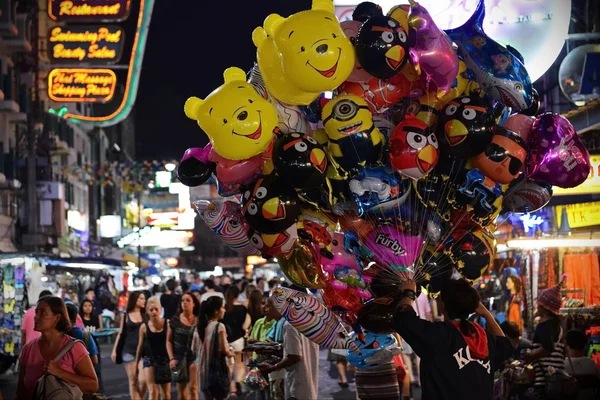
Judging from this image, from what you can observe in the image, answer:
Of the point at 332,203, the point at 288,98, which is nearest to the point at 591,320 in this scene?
the point at 332,203

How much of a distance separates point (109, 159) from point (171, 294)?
4245 centimetres

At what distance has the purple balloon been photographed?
680 cm

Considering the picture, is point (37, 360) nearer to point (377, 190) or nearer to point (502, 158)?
point (377, 190)

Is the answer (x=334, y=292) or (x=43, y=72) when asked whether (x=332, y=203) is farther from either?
(x=43, y=72)

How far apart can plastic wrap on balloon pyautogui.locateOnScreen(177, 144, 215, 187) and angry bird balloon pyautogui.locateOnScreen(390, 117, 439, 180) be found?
5.07ft

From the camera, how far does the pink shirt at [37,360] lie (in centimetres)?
625

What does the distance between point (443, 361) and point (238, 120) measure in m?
2.13

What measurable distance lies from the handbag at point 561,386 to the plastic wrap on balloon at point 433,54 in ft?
13.1

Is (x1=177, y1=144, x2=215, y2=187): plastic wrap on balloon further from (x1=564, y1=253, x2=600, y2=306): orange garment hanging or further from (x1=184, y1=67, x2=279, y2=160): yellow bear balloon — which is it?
(x1=564, y1=253, x2=600, y2=306): orange garment hanging

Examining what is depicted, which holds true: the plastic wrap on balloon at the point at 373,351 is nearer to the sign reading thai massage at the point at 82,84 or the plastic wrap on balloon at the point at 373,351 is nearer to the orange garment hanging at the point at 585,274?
the orange garment hanging at the point at 585,274

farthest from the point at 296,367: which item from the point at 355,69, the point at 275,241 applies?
the point at 355,69

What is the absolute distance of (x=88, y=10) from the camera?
25.0 m

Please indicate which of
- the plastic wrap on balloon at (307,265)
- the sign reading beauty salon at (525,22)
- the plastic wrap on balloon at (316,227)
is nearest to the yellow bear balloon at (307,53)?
the plastic wrap on balloon at (316,227)

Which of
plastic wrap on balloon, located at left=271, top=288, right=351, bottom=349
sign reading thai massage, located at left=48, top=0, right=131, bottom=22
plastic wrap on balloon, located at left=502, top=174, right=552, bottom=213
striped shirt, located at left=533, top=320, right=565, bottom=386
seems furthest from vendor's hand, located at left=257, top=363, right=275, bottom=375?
sign reading thai massage, located at left=48, top=0, right=131, bottom=22
